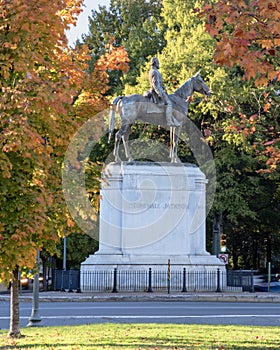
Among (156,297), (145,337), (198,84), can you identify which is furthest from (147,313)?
(198,84)

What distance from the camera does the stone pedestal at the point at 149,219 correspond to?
1216 inches

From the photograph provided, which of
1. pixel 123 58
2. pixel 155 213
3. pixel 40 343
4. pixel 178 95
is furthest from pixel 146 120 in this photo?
pixel 40 343

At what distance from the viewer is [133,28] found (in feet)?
170

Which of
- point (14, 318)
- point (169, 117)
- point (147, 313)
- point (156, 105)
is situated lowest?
point (147, 313)

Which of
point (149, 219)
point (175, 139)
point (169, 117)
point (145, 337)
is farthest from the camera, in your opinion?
point (175, 139)

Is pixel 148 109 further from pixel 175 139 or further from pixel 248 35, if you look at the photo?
pixel 248 35

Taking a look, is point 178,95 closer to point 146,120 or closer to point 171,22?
point 146,120

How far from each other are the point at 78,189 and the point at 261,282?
2786 cm

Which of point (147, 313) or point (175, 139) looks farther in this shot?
point (175, 139)

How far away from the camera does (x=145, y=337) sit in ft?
44.6

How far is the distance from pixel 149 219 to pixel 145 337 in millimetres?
17511

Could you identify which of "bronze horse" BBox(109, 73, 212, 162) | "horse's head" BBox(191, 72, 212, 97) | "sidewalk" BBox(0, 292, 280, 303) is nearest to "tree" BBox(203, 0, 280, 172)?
"sidewalk" BBox(0, 292, 280, 303)

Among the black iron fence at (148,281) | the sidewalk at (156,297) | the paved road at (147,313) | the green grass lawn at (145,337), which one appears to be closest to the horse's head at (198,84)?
the black iron fence at (148,281)

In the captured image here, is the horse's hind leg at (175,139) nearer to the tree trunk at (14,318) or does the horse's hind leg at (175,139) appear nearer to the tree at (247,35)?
the tree trunk at (14,318)
